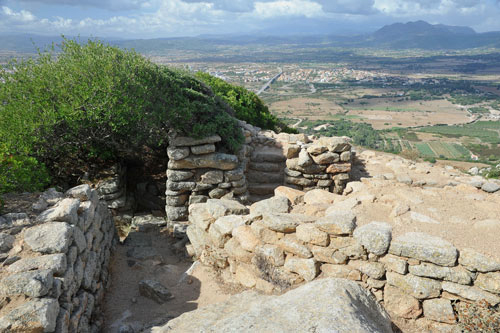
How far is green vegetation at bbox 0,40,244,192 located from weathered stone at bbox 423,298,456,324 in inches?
275

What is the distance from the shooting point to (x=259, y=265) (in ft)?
21.3

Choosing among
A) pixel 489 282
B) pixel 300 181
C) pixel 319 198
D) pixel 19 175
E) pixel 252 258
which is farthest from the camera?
pixel 300 181

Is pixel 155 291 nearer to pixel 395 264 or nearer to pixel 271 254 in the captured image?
pixel 271 254

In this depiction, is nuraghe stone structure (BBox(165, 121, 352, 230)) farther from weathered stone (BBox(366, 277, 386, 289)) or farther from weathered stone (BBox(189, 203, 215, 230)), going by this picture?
weathered stone (BBox(366, 277, 386, 289))

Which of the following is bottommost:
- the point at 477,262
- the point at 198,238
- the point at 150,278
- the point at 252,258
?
the point at 150,278

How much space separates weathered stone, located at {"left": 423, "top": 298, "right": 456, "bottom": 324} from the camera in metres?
4.94

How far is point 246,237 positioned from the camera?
22.0ft

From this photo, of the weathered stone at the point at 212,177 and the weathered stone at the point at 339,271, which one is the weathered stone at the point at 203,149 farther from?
the weathered stone at the point at 339,271

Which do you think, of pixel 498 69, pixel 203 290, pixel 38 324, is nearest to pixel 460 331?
pixel 203 290

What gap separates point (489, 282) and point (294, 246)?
2.98m

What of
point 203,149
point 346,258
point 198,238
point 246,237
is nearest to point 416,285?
point 346,258

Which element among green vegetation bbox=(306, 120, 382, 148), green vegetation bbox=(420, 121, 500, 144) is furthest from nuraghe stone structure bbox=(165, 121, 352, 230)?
green vegetation bbox=(420, 121, 500, 144)

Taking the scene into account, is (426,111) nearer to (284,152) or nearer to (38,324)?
(284,152)

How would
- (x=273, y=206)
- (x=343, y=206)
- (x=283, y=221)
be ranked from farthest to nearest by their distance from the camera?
(x=273, y=206), (x=343, y=206), (x=283, y=221)
